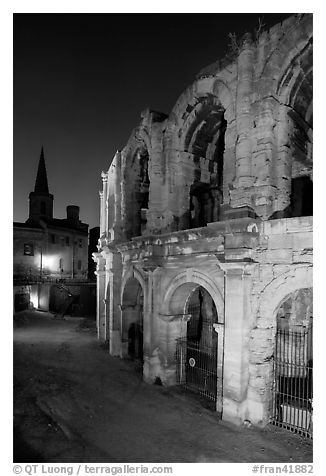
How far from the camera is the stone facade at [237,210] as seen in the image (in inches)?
317

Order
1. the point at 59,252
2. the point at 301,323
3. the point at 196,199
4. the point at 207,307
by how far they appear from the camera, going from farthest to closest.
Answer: the point at 59,252 < the point at 207,307 < the point at 196,199 < the point at 301,323

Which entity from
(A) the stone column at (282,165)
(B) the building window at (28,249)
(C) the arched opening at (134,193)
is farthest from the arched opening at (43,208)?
(A) the stone column at (282,165)

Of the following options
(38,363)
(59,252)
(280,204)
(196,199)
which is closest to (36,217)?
(59,252)

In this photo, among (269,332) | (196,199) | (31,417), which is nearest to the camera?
(269,332)

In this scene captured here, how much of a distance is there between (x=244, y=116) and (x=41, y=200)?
36.9 metres

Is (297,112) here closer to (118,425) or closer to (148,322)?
(148,322)

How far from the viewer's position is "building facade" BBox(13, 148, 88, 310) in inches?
1257

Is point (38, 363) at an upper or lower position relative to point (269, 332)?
lower

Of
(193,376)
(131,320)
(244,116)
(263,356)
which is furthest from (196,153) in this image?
(193,376)

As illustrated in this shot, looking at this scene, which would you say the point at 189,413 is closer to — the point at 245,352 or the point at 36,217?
the point at 245,352

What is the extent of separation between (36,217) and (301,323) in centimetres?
3573

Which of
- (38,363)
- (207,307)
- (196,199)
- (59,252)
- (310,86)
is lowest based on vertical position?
(38,363)

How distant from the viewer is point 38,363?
13.9 metres

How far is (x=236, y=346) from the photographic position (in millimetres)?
8227
